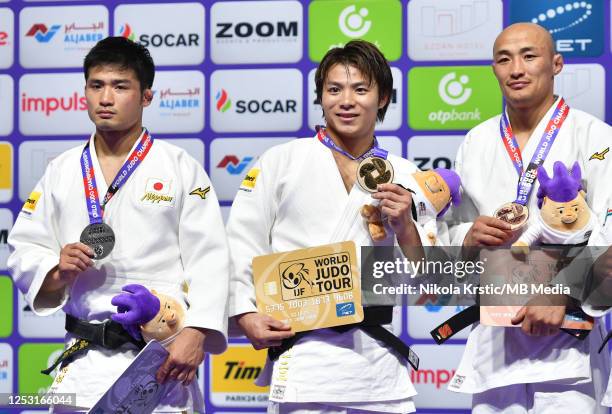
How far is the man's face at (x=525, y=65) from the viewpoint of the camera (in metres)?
3.47

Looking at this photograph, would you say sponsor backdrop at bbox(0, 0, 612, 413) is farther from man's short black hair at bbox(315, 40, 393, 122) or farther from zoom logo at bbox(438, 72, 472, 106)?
man's short black hair at bbox(315, 40, 393, 122)

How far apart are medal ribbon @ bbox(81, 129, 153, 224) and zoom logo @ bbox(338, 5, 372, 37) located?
166 centimetres

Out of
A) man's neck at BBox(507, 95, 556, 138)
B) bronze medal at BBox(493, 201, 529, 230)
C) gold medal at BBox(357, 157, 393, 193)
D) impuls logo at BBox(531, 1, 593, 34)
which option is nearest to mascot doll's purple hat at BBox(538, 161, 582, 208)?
bronze medal at BBox(493, 201, 529, 230)

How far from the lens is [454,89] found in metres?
4.80

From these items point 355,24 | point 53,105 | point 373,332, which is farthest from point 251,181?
point 53,105

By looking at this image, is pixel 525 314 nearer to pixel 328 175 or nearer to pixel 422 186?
pixel 422 186

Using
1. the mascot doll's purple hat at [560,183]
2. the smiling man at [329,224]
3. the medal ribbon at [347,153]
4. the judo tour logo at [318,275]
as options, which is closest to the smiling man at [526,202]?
the mascot doll's purple hat at [560,183]

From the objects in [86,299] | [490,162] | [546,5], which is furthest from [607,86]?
[86,299]

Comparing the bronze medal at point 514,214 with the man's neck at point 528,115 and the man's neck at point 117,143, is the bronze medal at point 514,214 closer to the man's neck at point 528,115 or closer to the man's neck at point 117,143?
the man's neck at point 528,115

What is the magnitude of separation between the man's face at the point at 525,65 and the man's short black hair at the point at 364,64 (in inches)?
16.1

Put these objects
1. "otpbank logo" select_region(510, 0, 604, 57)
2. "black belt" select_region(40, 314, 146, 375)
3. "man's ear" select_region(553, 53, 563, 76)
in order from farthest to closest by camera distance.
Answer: "otpbank logo" select_region(510, 0, 604, 57) < "man's ear" select_region(553, 53, 563, 76) < "black belt" select_region(40, 314, 146, 375)

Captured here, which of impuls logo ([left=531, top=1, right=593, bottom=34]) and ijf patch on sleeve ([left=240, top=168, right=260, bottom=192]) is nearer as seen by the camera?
ijf patch on sleeve ([left=240, top=168, right=260, bottom=192])

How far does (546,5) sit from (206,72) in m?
1.67

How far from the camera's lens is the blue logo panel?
3172 millimetres
